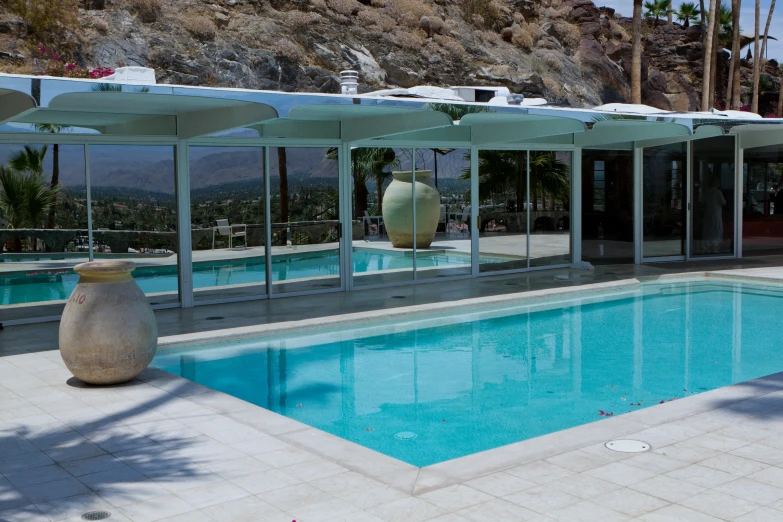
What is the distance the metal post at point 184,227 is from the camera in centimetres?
1141

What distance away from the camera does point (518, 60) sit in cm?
3794

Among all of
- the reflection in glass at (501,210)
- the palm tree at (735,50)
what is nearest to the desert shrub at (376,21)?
the palm tree at (735,50)

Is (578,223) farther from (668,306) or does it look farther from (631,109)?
(668,306)

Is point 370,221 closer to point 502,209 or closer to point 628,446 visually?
point 502,209

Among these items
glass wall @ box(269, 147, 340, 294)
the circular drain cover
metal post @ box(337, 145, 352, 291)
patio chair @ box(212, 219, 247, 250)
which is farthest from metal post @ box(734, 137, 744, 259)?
the circular drain cover

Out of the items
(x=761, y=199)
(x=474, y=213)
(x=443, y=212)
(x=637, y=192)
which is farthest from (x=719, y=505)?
(x=761, y=199)

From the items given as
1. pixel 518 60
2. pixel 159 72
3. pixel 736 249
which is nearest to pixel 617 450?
pixel 736 249

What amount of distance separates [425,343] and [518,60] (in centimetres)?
3062

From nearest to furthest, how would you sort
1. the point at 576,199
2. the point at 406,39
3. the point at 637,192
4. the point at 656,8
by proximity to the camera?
the point at 576,199, the point at 637,192, the point at 406,39, the point at 656,8

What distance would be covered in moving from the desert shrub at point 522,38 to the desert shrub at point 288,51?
42.1 feet

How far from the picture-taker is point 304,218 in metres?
12.6

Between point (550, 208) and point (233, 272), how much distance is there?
21.8 ft

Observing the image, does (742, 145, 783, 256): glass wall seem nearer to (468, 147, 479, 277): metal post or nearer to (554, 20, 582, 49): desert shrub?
(468, 147, 479, 277): metal post

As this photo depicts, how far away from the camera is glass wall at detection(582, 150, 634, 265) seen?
16188 mm
